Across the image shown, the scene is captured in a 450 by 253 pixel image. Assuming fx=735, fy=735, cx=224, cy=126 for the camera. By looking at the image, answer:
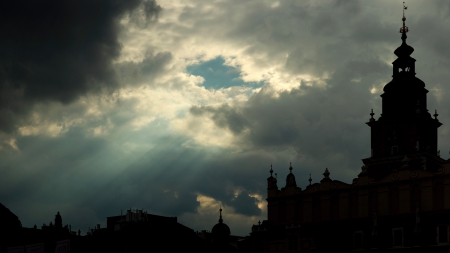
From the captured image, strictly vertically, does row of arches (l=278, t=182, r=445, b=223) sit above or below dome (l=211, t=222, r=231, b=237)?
above

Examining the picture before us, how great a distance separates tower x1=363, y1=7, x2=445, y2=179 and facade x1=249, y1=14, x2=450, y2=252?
0.13m

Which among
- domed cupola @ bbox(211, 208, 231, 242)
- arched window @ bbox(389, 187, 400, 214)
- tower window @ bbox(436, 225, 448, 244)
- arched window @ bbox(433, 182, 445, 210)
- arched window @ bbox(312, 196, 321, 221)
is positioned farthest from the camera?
domed cupola @ bbox(211, 208, 231, 242)

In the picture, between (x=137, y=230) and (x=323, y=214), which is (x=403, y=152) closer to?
(x=323, y=214)

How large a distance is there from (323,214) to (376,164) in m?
10.9

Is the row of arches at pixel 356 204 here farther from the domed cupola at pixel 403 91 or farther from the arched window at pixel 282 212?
the domed cupola at pixel 403 91

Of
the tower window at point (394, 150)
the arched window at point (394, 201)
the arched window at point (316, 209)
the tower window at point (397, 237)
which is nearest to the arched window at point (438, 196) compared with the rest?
the arched window at point (394, 201)

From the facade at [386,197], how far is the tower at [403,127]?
0.13m

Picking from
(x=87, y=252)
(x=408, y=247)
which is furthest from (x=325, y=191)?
(x=87, y=252)

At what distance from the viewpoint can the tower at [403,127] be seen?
9700 cm

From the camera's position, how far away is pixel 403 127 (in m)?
99.8

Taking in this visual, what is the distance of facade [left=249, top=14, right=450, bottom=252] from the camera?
279ft

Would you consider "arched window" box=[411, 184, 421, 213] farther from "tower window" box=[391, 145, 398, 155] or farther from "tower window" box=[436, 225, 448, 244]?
"tower window" box=[391, 145, 398, 155]

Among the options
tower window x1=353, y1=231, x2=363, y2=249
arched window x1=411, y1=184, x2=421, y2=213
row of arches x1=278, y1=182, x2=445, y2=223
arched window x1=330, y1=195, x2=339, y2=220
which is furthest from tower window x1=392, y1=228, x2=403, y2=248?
arched window x1=330, y1=195, x2=339, y2=220

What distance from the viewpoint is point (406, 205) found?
87.1 metres
